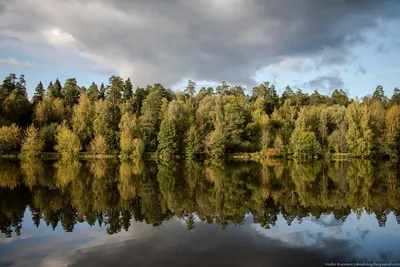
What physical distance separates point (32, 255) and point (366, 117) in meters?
73.6

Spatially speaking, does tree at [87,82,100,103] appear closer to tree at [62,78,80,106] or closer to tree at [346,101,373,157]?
tree at [62,78,80,106]

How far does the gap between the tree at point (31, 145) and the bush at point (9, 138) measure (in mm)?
1991

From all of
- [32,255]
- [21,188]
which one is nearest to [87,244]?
[32,255]

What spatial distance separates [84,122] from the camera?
261ft

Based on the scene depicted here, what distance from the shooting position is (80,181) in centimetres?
3506

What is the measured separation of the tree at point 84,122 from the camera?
77925 millimetres

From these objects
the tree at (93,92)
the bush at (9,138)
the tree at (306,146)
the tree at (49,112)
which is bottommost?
the tree at (306,146)

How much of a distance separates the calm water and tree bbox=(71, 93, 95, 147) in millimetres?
46807

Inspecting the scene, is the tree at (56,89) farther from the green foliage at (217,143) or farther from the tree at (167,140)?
the green foliage at (217,143)

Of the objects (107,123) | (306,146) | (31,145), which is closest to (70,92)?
(107,123)

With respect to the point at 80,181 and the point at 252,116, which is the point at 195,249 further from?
the point at 252,116

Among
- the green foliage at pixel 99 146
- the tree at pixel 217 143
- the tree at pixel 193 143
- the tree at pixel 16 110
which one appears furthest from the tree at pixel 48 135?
the tree at pixel 217 143

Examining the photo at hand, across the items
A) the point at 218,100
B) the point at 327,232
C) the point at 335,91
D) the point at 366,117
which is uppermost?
the point at 335,91

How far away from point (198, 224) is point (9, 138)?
68449 mm
